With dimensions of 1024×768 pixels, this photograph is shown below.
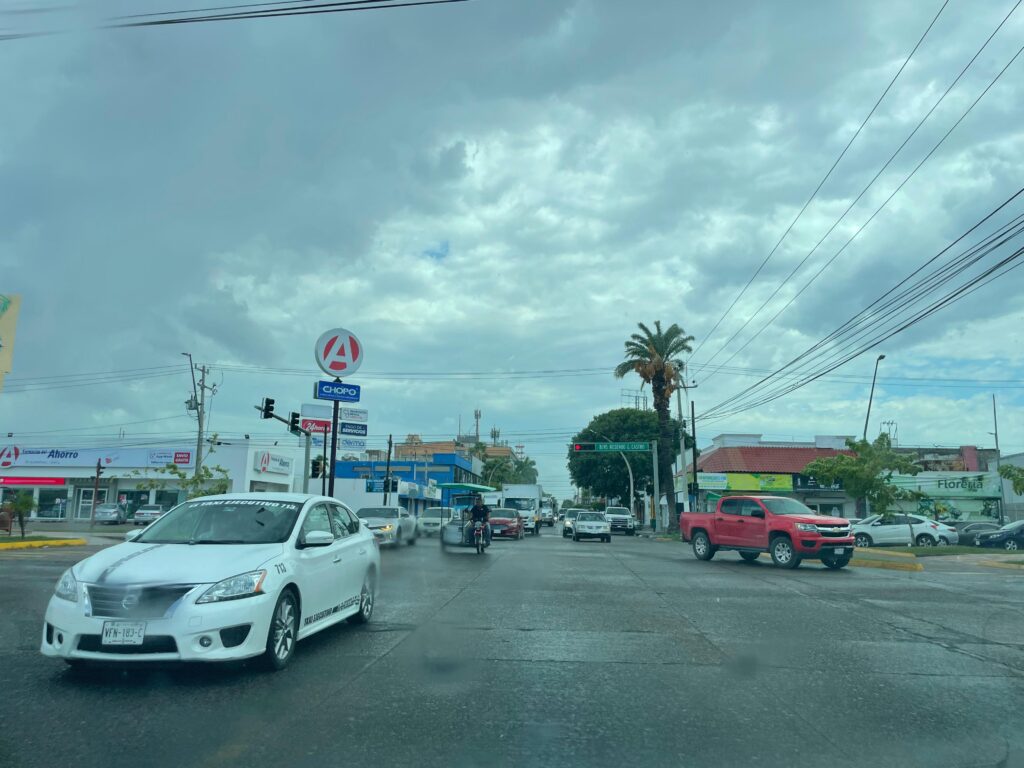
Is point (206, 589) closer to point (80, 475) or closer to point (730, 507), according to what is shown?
point (730, 507)

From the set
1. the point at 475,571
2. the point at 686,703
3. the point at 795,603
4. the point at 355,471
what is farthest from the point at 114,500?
the point at 686,703

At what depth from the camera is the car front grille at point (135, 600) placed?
614cm

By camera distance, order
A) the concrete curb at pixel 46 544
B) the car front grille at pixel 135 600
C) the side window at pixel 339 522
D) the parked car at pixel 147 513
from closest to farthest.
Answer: the car front grille at pixel 135 600 < the side window at pixel 339 522 < the concrete curb at pixel 46 544 < the parked car at pixel 147 513

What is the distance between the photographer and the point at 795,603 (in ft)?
40.4

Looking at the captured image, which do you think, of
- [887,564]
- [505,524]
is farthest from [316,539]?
[505,524]

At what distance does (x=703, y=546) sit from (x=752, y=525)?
2.43m

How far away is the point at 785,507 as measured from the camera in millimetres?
20312

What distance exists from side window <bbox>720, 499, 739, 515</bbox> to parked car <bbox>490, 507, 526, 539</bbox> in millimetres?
15397

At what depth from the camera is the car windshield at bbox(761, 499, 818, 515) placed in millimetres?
20006

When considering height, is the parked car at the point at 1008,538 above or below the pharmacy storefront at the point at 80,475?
below

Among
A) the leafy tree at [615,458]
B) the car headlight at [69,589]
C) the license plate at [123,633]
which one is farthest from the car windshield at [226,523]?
the leafy tree at [615,458]

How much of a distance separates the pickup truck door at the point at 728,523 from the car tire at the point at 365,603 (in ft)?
44.6

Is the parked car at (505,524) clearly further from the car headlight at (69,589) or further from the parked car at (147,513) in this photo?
the car headlight at (69,589)

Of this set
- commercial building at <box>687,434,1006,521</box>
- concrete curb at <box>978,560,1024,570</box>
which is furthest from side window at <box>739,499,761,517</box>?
commercial building at <box>687,434,1006,521</box>
